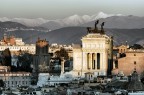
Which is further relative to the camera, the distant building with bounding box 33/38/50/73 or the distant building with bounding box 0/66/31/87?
the distant building with bounding box 33/38/50/73

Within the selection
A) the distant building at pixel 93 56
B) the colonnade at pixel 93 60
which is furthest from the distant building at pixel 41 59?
the colonnade at pixel 93 60

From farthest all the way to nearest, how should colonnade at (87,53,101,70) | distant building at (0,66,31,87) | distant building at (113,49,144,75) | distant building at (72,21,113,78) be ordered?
colonnade at (87,53,101,70)
distant building at (72,21,113,78)
distant building at (0,66,31,87)
distant building at (113,49,144,75)

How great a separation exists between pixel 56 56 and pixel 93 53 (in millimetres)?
31858

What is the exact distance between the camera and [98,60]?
113 metres

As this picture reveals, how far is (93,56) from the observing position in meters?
113

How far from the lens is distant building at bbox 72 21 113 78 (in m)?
112

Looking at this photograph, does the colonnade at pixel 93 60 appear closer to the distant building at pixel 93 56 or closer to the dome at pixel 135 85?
the distant building at pixel 93 56

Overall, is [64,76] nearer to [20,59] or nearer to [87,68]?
[87,68]

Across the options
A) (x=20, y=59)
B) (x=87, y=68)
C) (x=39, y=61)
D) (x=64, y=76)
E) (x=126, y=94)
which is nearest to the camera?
(x=126, y=94)

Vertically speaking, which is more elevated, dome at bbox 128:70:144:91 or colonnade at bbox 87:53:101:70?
colonnade at bbox 87:53:101:70

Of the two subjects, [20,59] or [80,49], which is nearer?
[80,49]

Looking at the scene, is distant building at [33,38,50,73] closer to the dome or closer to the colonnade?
the colonnade

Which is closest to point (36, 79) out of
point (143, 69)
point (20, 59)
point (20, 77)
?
point (20, 77)

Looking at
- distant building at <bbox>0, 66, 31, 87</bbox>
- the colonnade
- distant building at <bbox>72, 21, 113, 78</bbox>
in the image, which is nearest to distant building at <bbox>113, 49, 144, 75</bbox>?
distant building at <bbox>72, 21, 113, 78</bbox>
